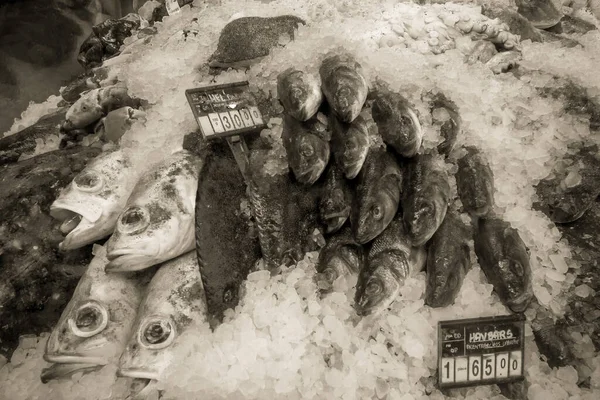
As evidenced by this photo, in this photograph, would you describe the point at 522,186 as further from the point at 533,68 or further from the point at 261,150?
the point at 261,150

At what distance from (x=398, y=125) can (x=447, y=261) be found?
593 millimetres

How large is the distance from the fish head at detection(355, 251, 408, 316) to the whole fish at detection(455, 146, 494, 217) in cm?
40

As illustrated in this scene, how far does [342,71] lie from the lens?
1.93 m

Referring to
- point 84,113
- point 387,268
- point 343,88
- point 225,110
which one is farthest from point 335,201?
point 84,113

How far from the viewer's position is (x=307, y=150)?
69.8 inches

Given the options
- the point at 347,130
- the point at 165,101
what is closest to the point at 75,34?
the point at 165,101

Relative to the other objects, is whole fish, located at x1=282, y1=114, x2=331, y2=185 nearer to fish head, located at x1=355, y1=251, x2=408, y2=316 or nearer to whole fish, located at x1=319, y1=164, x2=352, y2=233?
whole fish, located at x1=319, y1=164, x2=352, y2=233

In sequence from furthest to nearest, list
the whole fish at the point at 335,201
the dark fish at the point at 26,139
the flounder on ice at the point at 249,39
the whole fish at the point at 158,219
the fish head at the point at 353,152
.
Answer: the flounder on ice at the point at 249,39
the dark fish at the point at 26,139
the whole fish at the point at 335,201
the fish head at the point at 353,152
the whole fish at the point at 158,219

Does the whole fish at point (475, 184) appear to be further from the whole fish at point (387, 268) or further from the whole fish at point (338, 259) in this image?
the whole fish at point (338, 259)

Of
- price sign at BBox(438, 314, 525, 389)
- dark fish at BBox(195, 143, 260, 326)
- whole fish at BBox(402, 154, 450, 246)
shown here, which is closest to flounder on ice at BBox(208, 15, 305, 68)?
dark fish at BBox(195, 143, 260, 326)

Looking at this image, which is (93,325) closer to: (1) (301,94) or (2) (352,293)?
(2) (352,293)

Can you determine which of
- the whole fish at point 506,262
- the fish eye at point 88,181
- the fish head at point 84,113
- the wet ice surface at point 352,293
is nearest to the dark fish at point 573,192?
the wet ice surface at point 352,293

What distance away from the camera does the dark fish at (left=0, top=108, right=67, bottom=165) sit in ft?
8.22

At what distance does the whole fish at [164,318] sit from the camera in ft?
4.99
